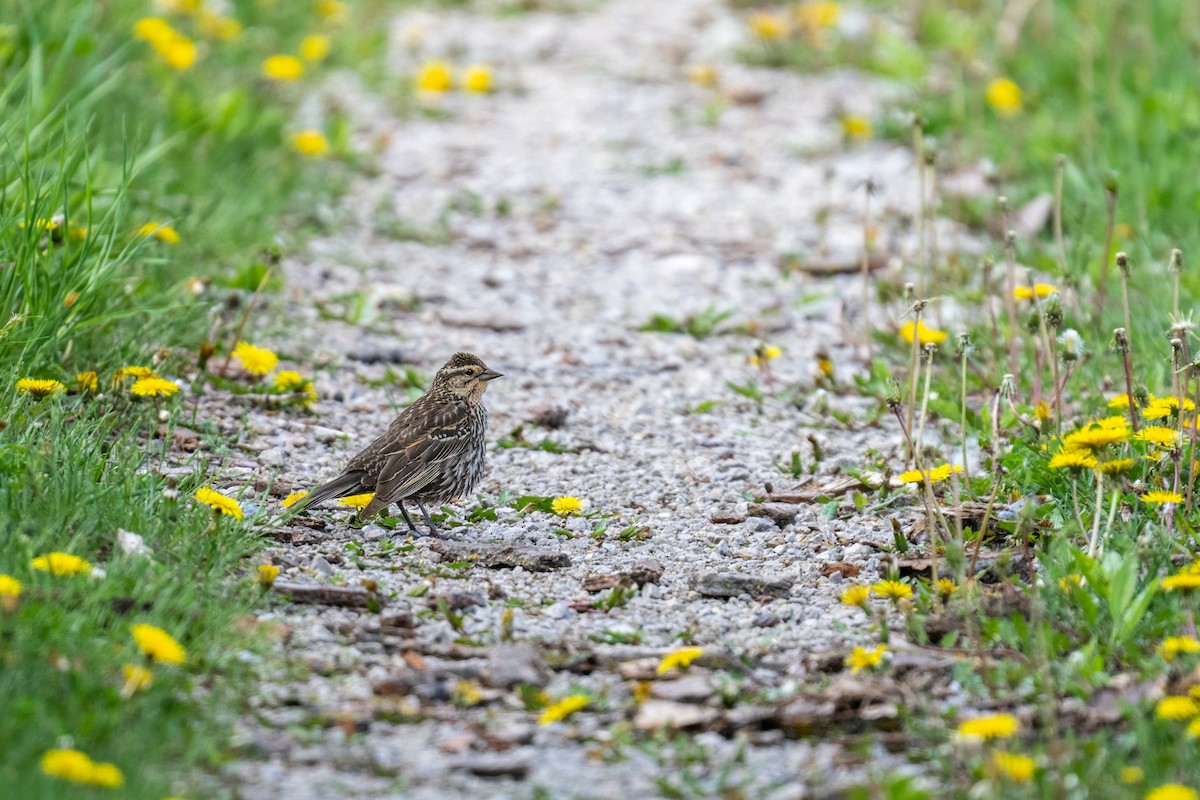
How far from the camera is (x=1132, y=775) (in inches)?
139

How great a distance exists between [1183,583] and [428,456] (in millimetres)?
2708

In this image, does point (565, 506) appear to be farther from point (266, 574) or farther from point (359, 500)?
point (266, 574)

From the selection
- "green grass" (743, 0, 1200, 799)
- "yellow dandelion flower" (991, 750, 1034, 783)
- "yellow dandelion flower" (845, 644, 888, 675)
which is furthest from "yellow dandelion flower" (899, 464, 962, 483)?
"yellow dandelion flower" (991, 750, 1034, 783)

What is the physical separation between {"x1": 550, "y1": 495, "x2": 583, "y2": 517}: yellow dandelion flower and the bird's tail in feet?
2.39

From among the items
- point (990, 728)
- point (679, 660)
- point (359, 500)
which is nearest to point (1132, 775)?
point (990, 728)

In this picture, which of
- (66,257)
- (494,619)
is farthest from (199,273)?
(494,619)

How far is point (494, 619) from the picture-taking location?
15.3 ft

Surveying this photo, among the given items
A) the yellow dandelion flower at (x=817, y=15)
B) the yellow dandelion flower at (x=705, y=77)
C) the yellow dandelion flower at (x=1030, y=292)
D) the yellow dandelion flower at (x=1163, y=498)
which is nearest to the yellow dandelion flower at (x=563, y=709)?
the yellow dandelion flower at (x=1163, y=498)

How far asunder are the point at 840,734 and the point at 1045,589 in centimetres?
103

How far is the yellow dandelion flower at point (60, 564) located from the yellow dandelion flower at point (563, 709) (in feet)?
4.62

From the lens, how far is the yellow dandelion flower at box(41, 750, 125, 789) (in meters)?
3.18

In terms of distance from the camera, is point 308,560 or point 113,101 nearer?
point 308,560

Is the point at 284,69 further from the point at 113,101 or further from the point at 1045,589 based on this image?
the point at 1045,589

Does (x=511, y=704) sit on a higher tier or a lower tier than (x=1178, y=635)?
lower
